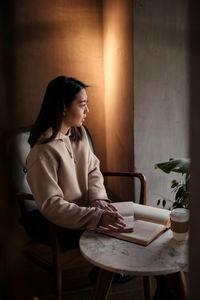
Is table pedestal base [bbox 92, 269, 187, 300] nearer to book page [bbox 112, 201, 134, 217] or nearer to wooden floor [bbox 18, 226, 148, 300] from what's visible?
book page [bbox 112, 201, 134, 217]

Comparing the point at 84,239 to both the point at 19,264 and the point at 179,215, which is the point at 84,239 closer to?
the point at 179,215

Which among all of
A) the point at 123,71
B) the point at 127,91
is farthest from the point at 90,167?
the point at 123,71

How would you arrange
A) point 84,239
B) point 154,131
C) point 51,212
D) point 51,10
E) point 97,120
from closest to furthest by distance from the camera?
point 84,239 → point 51,212 → point 154,131 → point 51,10 → point 97,120

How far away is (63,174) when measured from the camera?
150cm

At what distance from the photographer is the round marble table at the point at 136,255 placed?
1.00 meters

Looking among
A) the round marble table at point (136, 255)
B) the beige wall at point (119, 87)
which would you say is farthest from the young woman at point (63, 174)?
the beige wall at point (119, 87)

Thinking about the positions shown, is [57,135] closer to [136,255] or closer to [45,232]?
[45,232]

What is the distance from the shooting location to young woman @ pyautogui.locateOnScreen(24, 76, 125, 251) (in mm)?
1337

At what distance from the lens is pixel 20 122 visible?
2.29 meters

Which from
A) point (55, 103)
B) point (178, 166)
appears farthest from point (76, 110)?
point (178, 166)

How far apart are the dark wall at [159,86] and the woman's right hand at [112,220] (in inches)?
31.2

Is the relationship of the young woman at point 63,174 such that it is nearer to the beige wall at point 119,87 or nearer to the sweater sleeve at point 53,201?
the sweater sleeve at point 53,201

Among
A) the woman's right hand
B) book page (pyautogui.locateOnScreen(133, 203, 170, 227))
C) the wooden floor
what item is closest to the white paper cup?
book page (pyautogui.locateOnScreen(133, 203, 170, 227))

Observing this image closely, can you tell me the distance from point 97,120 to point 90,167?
77cm
